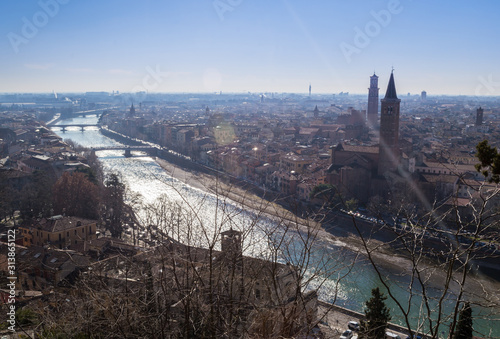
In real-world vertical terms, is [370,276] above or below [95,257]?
below

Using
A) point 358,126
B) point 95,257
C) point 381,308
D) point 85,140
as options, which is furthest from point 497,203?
point 85,140

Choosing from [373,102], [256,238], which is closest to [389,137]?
[256,238]

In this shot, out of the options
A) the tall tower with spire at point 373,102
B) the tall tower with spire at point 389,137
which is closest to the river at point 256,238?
the tall tower with spire at point 389,137

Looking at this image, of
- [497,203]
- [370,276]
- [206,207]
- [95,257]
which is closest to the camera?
[95,257]

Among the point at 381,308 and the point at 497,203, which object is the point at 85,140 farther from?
the point at 381,308

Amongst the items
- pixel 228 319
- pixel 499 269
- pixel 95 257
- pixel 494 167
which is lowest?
pixel 499 269

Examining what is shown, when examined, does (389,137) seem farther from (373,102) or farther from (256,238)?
(373,102)
